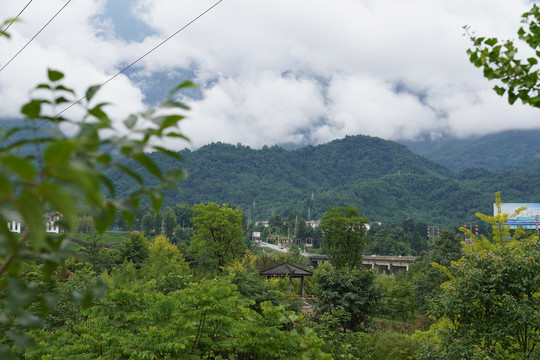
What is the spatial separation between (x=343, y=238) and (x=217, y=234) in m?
8.70

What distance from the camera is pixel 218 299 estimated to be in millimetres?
7148

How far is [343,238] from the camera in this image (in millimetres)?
24547

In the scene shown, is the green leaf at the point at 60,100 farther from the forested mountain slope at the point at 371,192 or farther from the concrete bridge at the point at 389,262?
the forested mountain slope at the point at 371,192

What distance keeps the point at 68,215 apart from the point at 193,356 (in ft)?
20.7

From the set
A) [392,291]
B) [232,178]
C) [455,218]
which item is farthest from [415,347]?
[232,178]

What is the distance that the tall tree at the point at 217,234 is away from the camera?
27125 mm

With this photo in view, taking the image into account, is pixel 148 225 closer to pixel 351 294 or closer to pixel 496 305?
pixel 351 294

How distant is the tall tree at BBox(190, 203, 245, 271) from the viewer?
27.1 metres

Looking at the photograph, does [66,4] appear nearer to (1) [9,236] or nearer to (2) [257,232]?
(1) [9,236]

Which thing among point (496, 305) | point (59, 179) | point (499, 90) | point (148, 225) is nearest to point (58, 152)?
point (59, 179)

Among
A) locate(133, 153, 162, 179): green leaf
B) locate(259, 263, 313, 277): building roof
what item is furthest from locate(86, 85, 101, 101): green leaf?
locate(259, 263, 313, 277): building roof

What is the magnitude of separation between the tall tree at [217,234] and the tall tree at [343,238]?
21.0 feet

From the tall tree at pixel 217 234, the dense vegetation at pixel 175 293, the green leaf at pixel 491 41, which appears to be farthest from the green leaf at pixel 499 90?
the tall tree at pixel 217 234

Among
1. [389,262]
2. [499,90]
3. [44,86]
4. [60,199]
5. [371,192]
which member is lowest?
[389,262]
